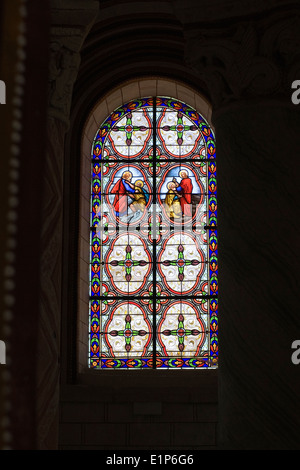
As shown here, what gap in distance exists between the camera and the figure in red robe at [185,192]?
10.7 meters

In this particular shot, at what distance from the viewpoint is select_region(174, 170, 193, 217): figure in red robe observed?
10.7 meters
